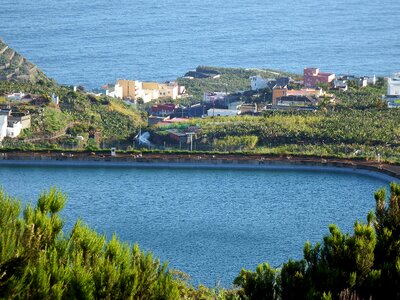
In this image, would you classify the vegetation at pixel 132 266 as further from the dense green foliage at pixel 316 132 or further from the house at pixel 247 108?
the house at pixel 247 108

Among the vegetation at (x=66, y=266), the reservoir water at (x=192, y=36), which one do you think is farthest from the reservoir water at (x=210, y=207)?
the reservoir water at (x=192, y=36)

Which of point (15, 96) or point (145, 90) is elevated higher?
point (145, 90)

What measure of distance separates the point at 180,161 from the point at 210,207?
15.1ft

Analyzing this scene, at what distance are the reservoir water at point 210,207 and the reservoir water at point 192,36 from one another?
24204 mm

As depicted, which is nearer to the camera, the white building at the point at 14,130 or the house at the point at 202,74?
the white building at the point at 14,130

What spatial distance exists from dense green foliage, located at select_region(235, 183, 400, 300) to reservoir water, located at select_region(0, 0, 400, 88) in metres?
38.3

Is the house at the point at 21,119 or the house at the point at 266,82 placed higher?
the house at the point at 266,82

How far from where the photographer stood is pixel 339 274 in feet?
40.1

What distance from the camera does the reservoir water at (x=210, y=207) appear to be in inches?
783

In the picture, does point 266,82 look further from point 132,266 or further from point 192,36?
point 132,266

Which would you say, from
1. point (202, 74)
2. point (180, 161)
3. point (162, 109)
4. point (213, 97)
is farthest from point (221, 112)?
point (202, 74)

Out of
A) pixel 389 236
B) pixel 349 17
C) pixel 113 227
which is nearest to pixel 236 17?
pixel 349 17

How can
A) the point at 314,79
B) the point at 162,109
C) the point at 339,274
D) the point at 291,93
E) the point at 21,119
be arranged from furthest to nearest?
the point at 314,79 < the point at 162,109 < the point at 291,93 < the point at 21,119 < the point at 339,274

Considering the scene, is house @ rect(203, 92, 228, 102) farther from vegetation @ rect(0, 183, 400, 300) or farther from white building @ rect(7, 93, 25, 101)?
vegetation @ rect(0, 183, 400, 300)
